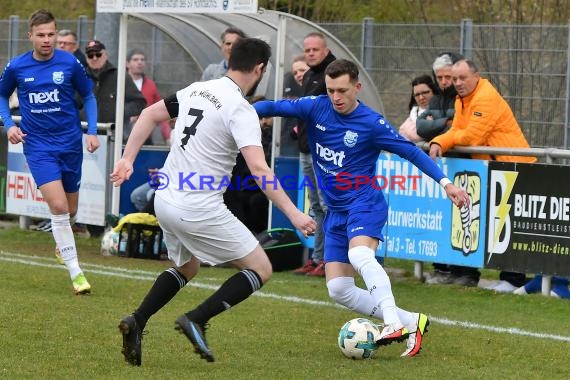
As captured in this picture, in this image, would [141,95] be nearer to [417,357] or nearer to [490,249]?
[490,249]

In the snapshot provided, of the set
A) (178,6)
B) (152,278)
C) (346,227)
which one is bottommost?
(152,278)

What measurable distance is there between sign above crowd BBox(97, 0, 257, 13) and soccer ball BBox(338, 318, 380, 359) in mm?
5536

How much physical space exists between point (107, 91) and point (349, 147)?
7.78 m

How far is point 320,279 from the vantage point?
12281mm

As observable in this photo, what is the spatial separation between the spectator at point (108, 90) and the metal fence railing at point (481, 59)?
5.00 feet

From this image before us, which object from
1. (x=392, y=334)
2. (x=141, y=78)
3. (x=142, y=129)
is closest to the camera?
(x=142, y=129)

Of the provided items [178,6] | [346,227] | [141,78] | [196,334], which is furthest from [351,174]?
[141,78]

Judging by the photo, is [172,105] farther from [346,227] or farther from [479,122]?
[479,122]

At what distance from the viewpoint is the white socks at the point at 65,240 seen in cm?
1066

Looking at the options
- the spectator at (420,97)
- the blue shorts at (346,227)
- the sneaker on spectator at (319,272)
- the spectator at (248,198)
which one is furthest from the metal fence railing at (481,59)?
the blue shorts at (346,227)

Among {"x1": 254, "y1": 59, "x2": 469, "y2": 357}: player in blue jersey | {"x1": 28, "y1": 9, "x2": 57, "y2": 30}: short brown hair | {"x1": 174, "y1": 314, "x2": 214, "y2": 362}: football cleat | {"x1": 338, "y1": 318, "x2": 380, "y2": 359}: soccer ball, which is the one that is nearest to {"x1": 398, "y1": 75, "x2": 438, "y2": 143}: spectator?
{"x1": 28, "y1": 9, "x2": 57, "y2": 30}: short brown hair

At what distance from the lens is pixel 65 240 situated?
10.7 m

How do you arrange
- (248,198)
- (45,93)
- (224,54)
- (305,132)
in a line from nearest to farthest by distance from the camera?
1. (45,93)
2. (305,132)
3. (224,54)
4. (248,198)

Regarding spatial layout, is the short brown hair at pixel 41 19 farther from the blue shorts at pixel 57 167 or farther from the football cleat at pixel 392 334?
the football cleat at pixel 392 334
